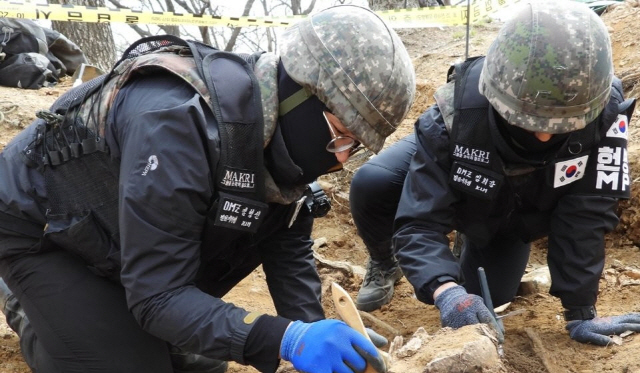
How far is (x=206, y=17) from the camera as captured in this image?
27.0 ft

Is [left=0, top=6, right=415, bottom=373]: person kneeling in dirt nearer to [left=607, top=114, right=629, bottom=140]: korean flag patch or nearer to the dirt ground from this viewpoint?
the dirt ground

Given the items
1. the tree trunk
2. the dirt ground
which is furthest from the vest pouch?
the tree trunk

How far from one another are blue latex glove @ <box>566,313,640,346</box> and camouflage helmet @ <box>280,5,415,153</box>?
1369 mm

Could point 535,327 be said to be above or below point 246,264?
below

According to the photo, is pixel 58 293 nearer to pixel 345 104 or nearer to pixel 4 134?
pixel 345 104

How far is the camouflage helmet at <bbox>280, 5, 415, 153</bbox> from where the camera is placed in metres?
2.29

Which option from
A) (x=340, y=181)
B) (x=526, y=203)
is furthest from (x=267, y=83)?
(x=340, y=181)

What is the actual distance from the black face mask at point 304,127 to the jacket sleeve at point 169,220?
0.26 m

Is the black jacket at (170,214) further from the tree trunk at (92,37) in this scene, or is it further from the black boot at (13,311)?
the tree trunk at (92,37)

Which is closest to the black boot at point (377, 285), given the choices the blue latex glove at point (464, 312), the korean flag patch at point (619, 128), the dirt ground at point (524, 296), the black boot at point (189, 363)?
the dirt ground at point (524, 296)

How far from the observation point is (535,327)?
3.36m

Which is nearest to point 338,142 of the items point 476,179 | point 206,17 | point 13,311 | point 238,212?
point 238,212

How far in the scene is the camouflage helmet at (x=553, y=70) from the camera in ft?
8.64

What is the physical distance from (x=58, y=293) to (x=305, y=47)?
122 cm
